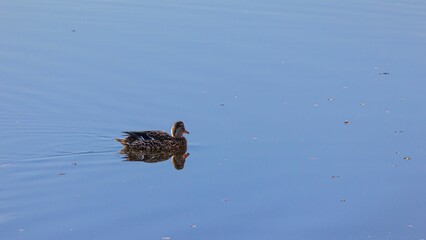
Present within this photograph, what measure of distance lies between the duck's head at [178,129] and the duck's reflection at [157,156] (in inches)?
8.2

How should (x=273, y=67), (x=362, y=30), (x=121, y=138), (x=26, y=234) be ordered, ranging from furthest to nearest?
1. (x=362, y=30)
2. (x=273, y=67)
3. (x=121, y=138)
4. (x=26, y=234)

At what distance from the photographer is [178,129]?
1330cm

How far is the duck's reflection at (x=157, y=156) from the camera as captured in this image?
1278cm

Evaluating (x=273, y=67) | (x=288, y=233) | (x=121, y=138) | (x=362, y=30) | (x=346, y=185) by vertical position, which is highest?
(x=362, y=30)

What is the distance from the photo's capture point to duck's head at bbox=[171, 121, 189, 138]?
13.3 meters

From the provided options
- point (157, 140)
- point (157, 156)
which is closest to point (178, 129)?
point (157, 140)

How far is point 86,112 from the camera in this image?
13.8 m

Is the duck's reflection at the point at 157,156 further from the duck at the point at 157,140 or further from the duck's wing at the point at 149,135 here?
the duck's wing at the point at 149,135

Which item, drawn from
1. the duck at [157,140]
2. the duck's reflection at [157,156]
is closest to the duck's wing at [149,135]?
the duck at [157,140]

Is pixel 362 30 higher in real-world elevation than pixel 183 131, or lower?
higher

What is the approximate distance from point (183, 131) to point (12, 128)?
215 cm

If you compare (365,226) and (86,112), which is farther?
(86,112)

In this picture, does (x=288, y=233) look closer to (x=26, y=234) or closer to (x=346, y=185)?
(x=346, y=185)

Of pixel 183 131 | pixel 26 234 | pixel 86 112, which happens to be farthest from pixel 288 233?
pixel 86 112
